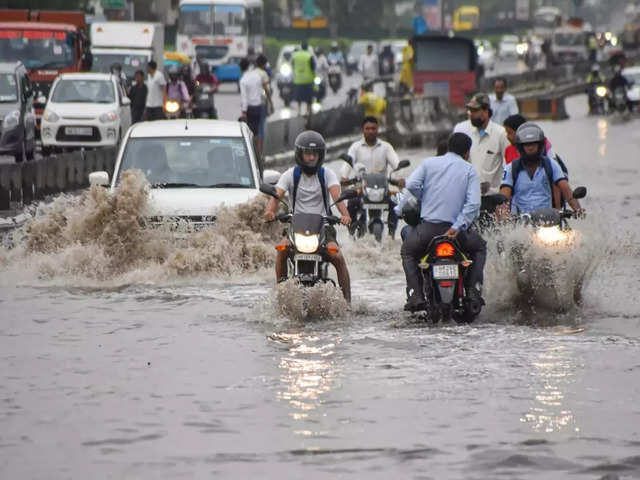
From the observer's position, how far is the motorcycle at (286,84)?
183 feet

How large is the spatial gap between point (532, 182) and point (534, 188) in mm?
51

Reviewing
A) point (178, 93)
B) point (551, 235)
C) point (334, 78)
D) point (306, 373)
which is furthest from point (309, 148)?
point (334, 78)

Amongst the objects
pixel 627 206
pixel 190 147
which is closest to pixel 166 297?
pixel 190 147

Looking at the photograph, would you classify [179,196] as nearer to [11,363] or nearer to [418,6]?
[11,363]

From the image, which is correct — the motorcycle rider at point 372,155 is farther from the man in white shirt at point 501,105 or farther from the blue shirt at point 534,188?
the blue shirt at point 534,188

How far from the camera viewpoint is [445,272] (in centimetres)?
1267

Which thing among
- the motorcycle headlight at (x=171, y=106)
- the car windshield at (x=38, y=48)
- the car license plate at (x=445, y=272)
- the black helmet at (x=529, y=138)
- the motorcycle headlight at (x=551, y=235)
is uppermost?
the car windshield at (x=38, y=48)

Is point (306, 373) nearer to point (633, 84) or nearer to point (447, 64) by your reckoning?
point (447, 64)

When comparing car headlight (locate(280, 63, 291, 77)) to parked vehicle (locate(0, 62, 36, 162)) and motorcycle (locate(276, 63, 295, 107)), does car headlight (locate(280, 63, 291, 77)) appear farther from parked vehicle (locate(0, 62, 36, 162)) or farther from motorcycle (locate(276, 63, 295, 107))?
parked vehicle (locate(0, 62, 36, 162))

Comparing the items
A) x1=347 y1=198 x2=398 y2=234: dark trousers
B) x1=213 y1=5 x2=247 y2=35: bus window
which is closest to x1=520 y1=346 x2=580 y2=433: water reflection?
x1=347 y1=198 x2=398 y2=234: dark trousers

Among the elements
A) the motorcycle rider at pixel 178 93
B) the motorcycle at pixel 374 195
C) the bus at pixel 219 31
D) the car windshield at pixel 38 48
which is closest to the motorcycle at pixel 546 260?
the motorcycle at pixel 374 195

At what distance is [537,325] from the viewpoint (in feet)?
42.3

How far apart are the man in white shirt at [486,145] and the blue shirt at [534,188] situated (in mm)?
2606

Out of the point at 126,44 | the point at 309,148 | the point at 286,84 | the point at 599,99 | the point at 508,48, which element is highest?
the point at 126,44
